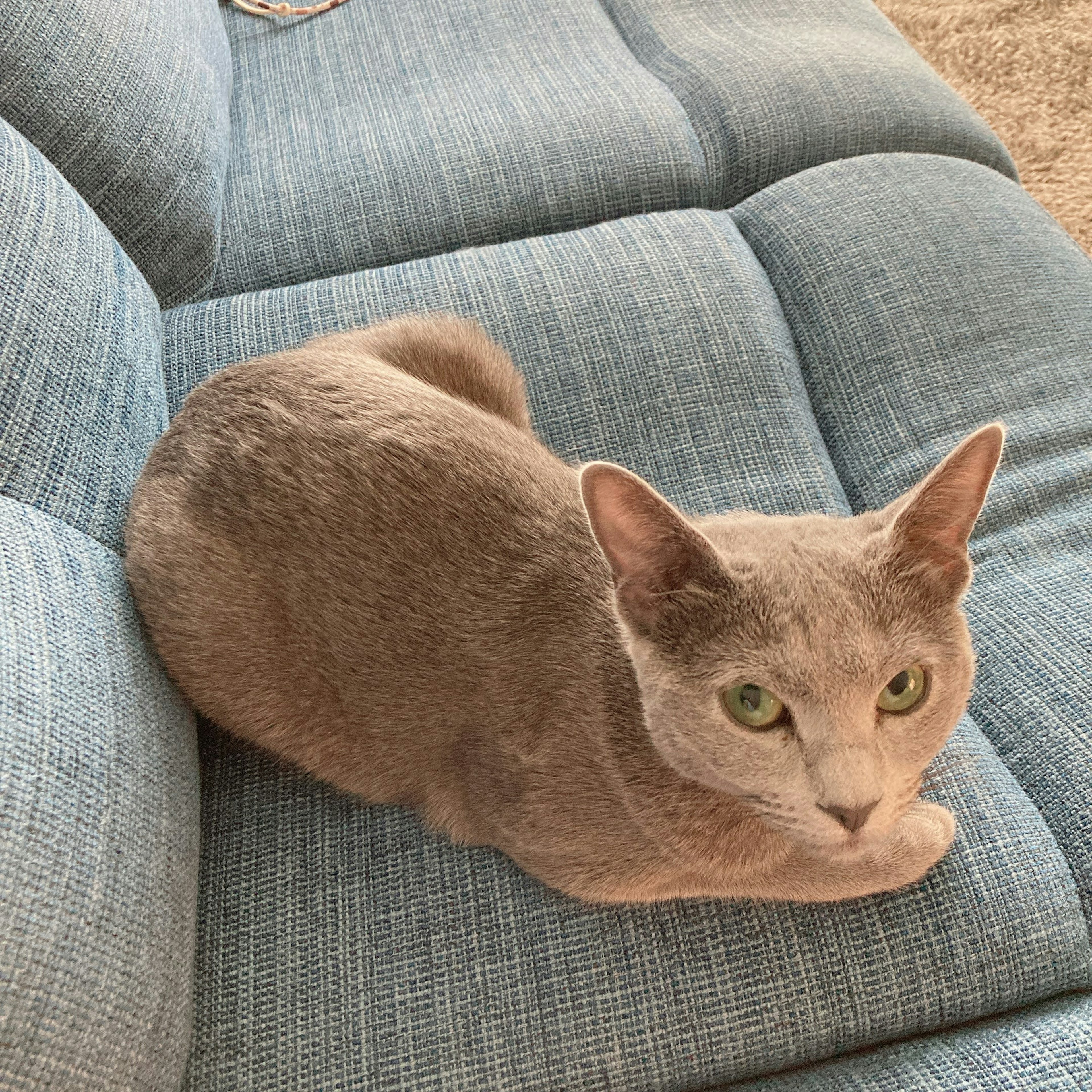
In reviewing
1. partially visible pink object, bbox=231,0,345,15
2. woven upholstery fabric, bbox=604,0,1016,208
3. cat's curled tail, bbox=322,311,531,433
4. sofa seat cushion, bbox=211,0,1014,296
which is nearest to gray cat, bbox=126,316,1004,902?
cat's curled tail, bbox=322,311,531,433

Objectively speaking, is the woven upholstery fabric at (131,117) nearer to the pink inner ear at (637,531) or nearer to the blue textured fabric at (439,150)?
the blue textured fabric at (439,150)

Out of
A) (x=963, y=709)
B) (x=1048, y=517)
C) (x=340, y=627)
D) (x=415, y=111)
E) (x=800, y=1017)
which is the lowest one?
(x=800, y=1017)

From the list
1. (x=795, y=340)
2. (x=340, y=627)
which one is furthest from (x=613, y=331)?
(x=340, y=627)

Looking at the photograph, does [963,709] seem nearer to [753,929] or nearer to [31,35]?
[753,929]

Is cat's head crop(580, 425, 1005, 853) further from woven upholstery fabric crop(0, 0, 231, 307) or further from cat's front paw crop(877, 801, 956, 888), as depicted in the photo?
woven upholstery fabric crop(0, 0, 231, 307)

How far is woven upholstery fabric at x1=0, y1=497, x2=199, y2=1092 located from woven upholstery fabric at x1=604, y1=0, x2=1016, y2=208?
1.59 metres

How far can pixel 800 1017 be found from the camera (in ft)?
3.47

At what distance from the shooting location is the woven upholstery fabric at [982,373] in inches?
51.0

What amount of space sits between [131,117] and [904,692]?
168 centimetres

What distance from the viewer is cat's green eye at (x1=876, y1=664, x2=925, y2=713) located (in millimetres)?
911

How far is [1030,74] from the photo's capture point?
2.93 m

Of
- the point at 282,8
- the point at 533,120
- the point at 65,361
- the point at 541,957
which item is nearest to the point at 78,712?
the point at 65,361

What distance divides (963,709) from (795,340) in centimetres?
93

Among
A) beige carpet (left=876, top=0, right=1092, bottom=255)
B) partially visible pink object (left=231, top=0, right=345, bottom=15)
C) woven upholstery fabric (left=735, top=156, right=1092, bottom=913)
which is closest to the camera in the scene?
woven upholstery fabric (left=735, top=156, right=1092, bottom=913)
